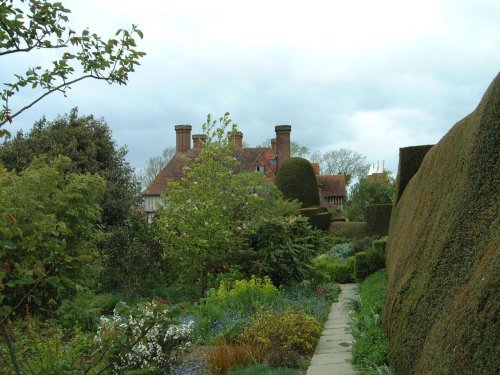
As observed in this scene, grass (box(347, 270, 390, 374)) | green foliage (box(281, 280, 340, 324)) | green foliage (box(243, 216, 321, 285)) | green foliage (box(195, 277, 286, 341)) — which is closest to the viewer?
grass (box(347, 270, 390, 374))

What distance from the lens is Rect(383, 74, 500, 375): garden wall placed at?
293 cm

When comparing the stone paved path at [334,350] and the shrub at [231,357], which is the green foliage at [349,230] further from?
the shrub at [231,357]

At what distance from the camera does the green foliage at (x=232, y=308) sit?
8.23 meters

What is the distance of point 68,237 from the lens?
1073 cm

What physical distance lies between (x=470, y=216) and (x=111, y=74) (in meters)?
→ 2.55

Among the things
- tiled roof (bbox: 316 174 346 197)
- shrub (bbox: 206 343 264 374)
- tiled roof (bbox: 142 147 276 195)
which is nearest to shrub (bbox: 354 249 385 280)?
shrub (bbox: 206 343 264 374)

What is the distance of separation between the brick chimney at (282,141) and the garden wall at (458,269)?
126 ft

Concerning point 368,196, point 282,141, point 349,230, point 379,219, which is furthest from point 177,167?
point 379,219

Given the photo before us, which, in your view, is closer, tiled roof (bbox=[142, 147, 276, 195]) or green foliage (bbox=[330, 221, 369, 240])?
green foliage (bbox=[330, 221, 369, 240])

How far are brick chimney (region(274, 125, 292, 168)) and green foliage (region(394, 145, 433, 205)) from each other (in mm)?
30399

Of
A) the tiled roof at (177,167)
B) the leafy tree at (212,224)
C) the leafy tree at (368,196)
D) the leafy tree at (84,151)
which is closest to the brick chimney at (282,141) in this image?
the tiled roof at (177,167)

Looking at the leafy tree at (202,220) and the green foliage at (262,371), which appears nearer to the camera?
the green foliage at (262,371)

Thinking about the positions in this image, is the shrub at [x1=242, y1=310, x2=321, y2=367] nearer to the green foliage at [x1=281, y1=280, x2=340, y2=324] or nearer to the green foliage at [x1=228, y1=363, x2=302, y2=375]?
the green foliage at [x1=228, y1=363, x2=302, y2=375]

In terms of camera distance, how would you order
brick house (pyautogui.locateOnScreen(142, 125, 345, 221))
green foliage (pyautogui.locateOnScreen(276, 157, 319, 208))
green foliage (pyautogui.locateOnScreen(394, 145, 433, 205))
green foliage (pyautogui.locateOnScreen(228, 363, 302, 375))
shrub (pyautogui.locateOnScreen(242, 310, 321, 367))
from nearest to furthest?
green foliage (pyautogui.locateOnScreen(228, 363, 302, 375)) → shrub (pyautogui.locateOnScreen(242, 310, 321, 367)) → green foliage (pyautogui.locateOnScreen(394, 145, 433, 205)) → green foliage (pyautogui.locateOnScreen(276, 157, 319, 208)) → brick house (pyautogui.locateOnScreen(142, 125, 345, 221))
